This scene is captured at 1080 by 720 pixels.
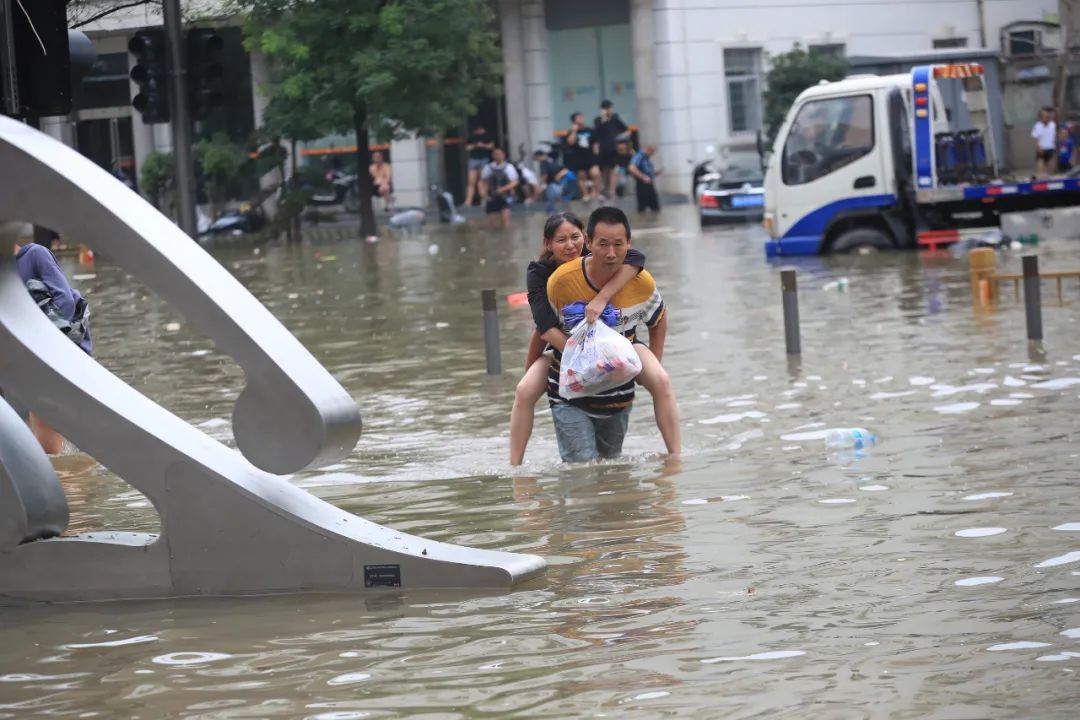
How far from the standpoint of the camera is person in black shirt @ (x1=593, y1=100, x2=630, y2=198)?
1844 inches

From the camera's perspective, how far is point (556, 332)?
9891mm

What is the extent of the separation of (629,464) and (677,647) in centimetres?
414

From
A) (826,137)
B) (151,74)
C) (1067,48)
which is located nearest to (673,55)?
(1067,48)

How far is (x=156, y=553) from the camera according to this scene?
7355 millimetres

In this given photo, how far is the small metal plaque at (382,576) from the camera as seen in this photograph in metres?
7.20

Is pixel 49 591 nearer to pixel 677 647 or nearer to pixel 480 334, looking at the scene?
pixel 677 647

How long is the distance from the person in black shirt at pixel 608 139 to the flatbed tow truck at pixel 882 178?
19.8m

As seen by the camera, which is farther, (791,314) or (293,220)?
(293,220)

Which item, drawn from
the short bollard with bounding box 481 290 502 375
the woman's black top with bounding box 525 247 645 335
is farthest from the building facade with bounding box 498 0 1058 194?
the woman's black top with bounding box 525 247 645 335

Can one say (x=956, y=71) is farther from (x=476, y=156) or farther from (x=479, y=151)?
(x=476, y=156)

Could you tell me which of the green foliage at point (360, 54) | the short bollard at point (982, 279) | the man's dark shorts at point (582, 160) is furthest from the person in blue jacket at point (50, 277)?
the man's dark shorts at point (582, 160)

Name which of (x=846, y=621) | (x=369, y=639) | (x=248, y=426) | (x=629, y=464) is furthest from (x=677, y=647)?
A: (x=629, y=464)

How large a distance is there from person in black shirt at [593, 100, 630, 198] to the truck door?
1982 centimetres

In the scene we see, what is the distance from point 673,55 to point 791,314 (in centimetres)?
3734
